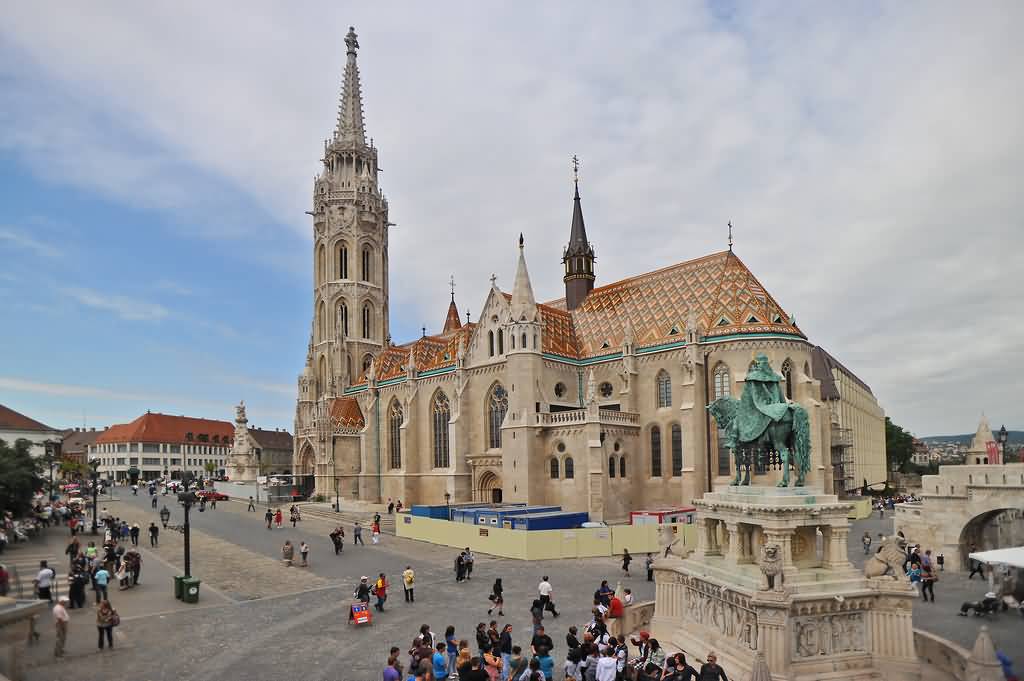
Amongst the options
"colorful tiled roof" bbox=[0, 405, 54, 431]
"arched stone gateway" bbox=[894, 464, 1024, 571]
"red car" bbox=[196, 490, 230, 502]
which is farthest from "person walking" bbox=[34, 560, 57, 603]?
"colorful tiled roof" bbox=[0, 405, 54, 431]

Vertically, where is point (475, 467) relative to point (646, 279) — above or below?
below

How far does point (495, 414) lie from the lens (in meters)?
45.8

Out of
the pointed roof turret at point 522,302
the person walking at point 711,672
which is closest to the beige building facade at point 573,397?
the pointed roof turret at point 522,302

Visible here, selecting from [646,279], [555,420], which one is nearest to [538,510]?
[555,420]

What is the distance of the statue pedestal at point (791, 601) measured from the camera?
12219 millimetres

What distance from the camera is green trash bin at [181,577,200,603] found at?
20.1 metres

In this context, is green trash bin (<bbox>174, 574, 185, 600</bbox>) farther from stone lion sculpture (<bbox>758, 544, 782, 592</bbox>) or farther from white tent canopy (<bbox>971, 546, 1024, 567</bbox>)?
white tent canopy (<bbox>971, 546, 1024, 567</bbox>)

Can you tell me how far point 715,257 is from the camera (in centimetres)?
4331

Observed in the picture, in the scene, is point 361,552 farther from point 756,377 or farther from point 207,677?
point 756,377

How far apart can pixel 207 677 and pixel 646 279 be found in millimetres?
38205

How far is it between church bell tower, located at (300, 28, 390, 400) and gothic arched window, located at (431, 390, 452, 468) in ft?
52.4

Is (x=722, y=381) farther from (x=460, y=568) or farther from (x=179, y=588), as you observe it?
(x=179, y=588)

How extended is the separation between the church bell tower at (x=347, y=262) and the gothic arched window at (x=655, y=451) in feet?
109

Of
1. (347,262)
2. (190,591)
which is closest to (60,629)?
(190,591)
